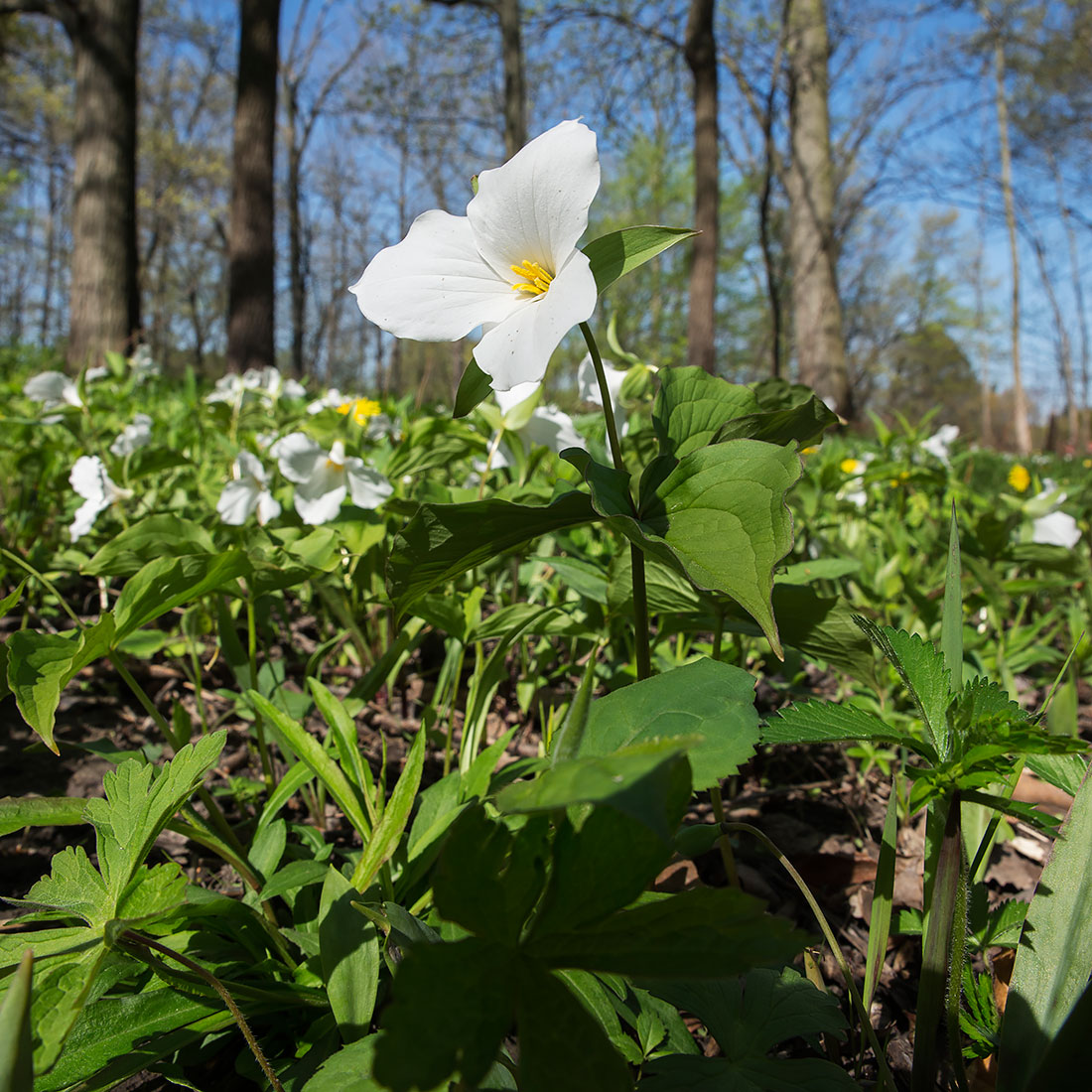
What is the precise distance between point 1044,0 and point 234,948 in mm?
21416

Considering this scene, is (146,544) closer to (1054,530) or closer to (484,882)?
(484,882)

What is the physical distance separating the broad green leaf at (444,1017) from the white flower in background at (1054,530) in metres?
1.73

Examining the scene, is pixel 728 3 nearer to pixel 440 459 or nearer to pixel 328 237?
pixel 440 459

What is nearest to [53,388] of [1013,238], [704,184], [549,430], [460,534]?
[549,430]

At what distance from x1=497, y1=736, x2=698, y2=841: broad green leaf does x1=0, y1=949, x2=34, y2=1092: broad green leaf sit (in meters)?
0.30

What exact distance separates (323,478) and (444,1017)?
49.0 inches

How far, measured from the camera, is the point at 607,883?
47 cm

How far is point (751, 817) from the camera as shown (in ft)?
4.15

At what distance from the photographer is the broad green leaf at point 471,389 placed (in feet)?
2.29

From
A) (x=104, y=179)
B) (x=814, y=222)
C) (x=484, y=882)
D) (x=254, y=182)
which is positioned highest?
(x=814, y=222)

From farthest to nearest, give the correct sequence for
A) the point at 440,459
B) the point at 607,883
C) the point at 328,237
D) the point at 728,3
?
the point at 328,237 → the point at 728,3 → the point at 440,459 → the point at 607,883

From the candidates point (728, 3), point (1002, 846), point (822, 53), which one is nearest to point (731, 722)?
point (1002, 846)

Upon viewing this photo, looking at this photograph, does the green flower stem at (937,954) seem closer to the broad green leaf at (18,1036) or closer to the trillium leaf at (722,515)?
the trillium leaf at (722,515)

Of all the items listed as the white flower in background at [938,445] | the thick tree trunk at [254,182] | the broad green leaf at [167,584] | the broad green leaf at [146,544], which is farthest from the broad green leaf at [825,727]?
the thick tree trunk at [254,182]
